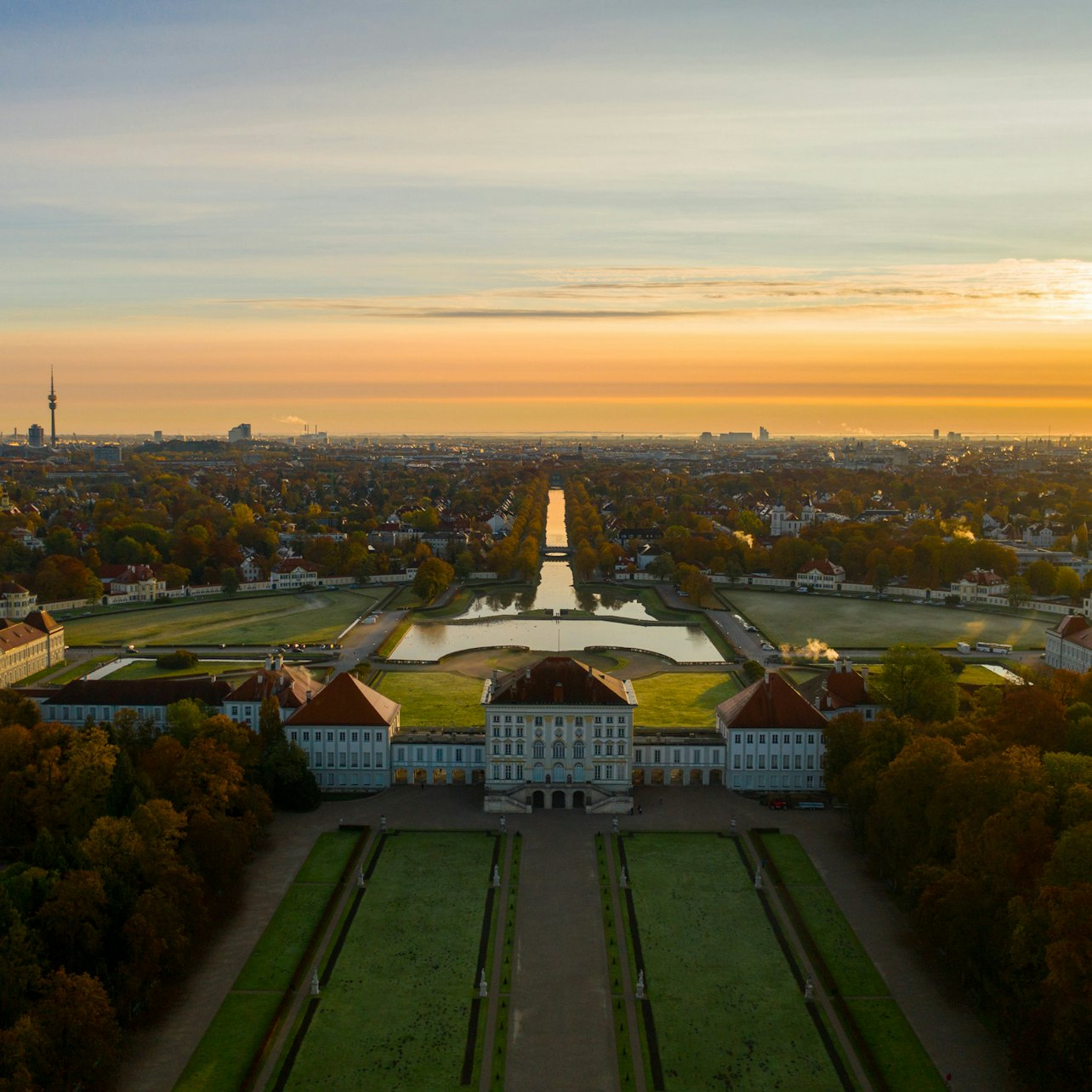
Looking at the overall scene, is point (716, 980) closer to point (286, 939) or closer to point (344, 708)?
point (286, 939)

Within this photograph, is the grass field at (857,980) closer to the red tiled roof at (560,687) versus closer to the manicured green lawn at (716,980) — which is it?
the manicured green lawn at (716,980)

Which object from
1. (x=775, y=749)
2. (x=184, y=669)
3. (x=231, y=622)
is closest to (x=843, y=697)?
(x=775, y=749)

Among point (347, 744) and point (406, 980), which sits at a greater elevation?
point (347, 744)

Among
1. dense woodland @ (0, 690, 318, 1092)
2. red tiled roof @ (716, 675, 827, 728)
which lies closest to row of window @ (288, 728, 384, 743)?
dense woodland @ (0, 690, 318, 1092)

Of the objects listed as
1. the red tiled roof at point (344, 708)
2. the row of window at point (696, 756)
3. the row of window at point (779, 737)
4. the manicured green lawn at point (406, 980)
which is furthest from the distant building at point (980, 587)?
the manicured green lawn at point (406, 980)

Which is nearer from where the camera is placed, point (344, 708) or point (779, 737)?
point (779, 737)

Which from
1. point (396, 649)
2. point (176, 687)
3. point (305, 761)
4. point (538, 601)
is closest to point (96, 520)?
point (538, 601)

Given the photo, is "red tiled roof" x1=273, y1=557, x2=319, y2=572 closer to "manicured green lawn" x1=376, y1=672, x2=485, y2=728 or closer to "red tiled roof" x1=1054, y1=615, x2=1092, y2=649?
"manicured green lawn" x1=376, y1=672, x2=485, y2=728
